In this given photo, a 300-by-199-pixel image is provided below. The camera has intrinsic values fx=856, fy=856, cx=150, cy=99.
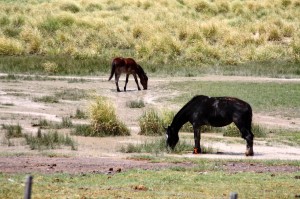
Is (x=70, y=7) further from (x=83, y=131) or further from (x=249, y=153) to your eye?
(x=249, y=153)

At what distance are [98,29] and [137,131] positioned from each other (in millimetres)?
29169

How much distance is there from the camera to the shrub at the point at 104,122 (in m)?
21.8

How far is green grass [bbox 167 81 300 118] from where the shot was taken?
89.9 feet

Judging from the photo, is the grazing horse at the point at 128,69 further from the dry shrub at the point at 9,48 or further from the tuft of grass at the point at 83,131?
the dry shrub at the point at 9,48

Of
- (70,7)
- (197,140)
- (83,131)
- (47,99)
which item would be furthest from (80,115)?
(70,7)

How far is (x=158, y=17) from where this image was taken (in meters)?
58.2

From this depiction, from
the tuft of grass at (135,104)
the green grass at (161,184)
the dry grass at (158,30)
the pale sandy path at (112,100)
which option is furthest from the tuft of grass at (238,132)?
the dry grass at (158,30)

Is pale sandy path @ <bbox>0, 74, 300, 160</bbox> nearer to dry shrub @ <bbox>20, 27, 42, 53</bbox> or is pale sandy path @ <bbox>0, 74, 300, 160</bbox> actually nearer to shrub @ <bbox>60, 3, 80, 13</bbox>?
dry shrub @ <bbox>20, 27, 42, 53</bbox>

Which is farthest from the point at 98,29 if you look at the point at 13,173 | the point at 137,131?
Result: the point at 13,173

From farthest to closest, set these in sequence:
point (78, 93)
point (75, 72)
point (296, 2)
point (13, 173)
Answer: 1. point (296, 2)
2. point (75, 72)
3. point (78, 93)
4. point (13, 173)

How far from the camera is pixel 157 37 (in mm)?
45625

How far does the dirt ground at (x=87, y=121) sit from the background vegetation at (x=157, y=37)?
4.51m

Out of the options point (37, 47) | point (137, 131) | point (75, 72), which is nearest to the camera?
point (137, 131)

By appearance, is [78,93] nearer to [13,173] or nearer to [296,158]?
[296,158]
